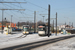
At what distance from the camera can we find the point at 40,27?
116 feet

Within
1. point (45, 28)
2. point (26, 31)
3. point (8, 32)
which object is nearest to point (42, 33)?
point (45, 28)

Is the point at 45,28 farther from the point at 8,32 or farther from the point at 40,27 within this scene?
the point at 8,32

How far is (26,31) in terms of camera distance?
42.6 meters

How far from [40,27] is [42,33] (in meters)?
1.61

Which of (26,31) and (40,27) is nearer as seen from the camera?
(40,27)

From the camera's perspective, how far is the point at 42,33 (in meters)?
35.6

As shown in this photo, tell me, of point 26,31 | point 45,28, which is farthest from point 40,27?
point 26,31

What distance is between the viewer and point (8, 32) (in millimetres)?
→ 44219

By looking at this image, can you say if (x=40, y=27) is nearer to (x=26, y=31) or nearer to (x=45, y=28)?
(x=45, y=28)

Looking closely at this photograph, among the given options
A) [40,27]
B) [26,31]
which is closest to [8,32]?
[26,31]

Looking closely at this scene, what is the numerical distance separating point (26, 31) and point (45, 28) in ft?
28.7

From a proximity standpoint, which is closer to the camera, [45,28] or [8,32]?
[45,28]

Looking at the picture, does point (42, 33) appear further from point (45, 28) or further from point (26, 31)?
point (26, 31)

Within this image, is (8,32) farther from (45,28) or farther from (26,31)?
(45,28)
